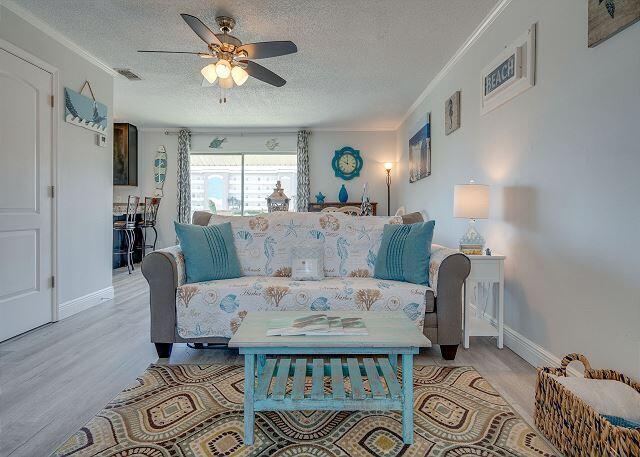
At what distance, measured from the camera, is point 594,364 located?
1.90 m

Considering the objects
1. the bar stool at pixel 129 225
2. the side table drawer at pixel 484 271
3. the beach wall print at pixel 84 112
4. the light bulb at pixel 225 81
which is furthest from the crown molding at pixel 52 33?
the side table drawer at pixel 484 271

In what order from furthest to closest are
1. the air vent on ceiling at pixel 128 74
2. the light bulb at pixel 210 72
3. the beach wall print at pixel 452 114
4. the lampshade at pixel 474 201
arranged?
1. the air vent on ceiling at pixel 128 74
2. the beach wall print at pixel 452 114
3. the light bulb at pixel 210 72
4. the lampshade at pixel 474 201

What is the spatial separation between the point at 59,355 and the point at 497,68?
3623mm

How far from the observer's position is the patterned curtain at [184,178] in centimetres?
731

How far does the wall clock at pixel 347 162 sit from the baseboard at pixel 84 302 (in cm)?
443

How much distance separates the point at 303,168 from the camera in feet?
24.1

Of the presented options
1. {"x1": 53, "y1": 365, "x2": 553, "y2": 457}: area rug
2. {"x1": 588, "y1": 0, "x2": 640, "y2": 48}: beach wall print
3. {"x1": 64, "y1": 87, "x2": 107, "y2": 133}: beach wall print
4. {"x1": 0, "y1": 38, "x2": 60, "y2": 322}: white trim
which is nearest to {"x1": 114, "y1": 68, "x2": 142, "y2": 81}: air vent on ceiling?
{"x1": 64, "y1": 87, "x2": 107, "y2": 133}: beach wall print

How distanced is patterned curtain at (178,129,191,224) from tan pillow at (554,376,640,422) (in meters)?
6.72

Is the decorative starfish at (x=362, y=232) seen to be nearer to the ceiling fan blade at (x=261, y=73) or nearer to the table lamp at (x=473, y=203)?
the table lamp at (x=473, y=203)

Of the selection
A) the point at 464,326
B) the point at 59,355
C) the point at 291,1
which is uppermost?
the point at 291,1

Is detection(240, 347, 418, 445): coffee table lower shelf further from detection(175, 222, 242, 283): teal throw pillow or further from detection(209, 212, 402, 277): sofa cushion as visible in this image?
detection(209, 212, 402, 277): sofa cushion

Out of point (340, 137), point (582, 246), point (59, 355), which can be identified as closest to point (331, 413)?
point (582, 246)

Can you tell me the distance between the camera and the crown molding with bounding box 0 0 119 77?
2.97 meters

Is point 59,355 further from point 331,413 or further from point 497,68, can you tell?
point 497,68
